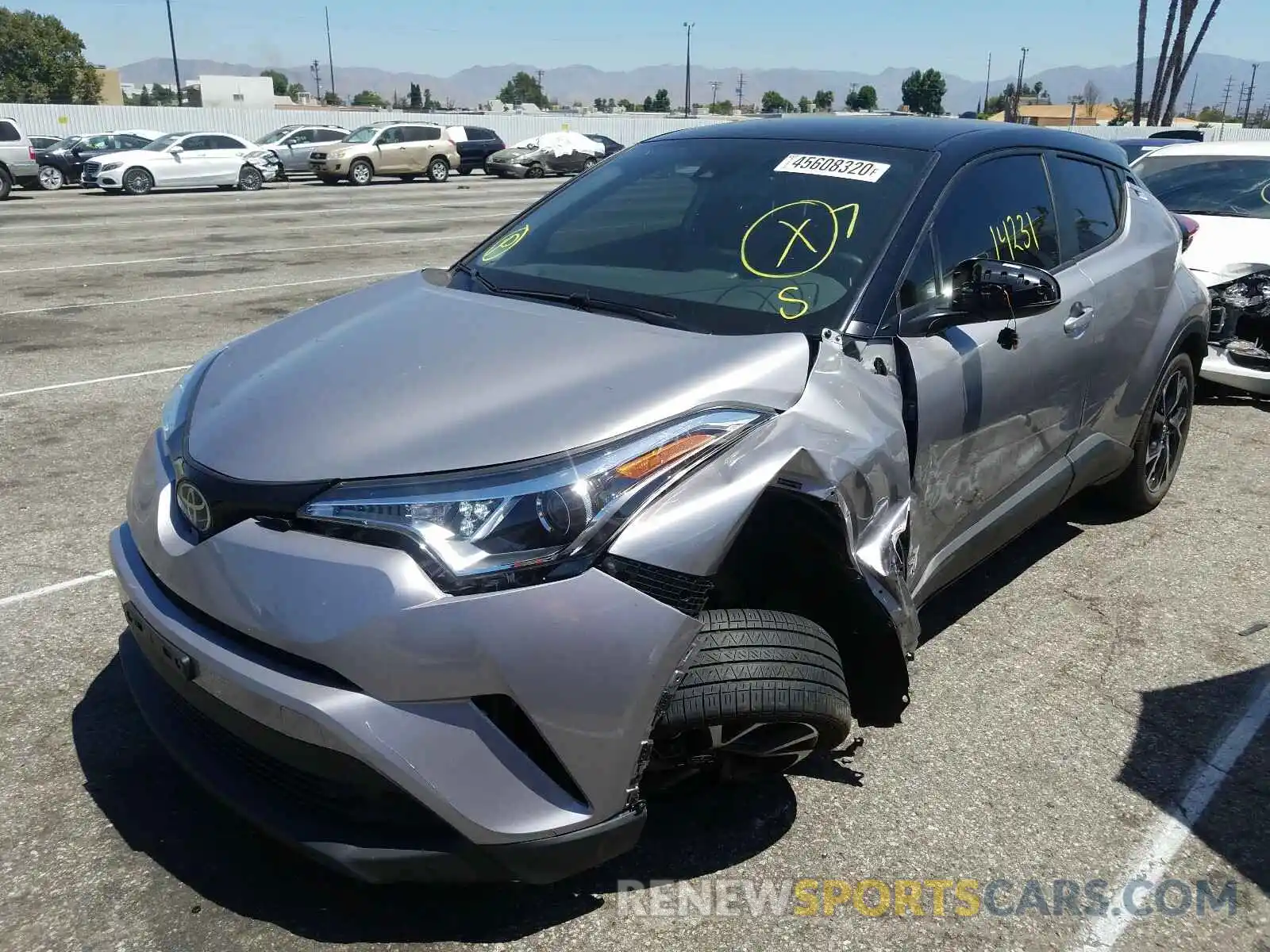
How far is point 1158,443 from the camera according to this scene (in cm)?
503

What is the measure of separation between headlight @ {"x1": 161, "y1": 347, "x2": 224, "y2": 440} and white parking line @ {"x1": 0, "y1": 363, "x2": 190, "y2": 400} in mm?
4706

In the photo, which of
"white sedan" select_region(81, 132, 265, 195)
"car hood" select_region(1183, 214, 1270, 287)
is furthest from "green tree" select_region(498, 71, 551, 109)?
"car hood" select_region(1183, 214, 1270, 287)

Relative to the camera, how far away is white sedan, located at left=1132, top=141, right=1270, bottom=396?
6.90m

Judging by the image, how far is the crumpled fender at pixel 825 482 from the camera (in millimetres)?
2256

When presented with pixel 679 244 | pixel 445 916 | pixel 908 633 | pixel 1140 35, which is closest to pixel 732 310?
pixel 679 244

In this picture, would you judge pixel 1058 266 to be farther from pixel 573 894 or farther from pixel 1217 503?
pixel 573 894

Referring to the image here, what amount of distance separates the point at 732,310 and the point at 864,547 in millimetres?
760

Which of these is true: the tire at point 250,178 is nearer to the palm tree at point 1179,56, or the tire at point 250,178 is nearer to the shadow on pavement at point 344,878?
the shadow on pavement at point 344,878

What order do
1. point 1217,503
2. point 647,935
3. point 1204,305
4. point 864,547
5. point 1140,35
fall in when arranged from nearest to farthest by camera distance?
point 647,935 → point 864,547 → point 1204,305 → point 1217,503 → point 1140,35

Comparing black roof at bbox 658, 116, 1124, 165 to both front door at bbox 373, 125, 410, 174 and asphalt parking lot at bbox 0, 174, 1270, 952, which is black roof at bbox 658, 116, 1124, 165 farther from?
front door at bbox 373, 125, 410, 174

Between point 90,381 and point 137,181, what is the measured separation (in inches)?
864

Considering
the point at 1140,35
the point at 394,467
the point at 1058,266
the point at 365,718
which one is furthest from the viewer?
the point at 1140,35

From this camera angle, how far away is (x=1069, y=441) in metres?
4.04

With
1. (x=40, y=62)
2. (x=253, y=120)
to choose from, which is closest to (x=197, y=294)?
(x=253, y=120)
